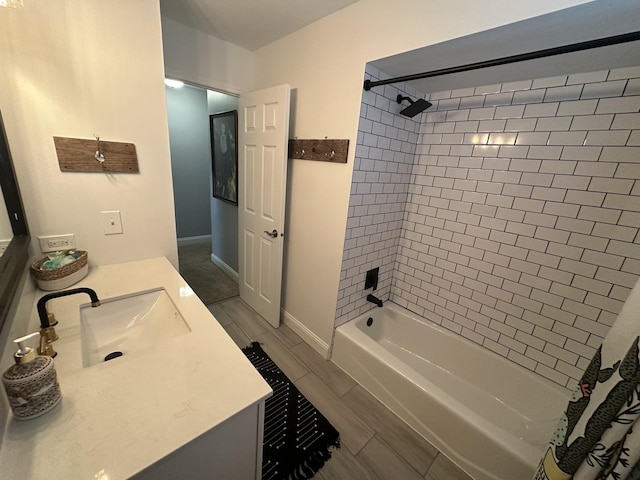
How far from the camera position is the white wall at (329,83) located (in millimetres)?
1141

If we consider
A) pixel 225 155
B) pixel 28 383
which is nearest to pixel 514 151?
pixel 28 383

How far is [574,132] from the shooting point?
1.36m

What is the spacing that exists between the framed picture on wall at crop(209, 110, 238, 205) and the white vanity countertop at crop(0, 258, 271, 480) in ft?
6.61

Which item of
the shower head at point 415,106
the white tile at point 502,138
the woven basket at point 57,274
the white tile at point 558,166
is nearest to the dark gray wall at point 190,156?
the woven basket at point 57,274

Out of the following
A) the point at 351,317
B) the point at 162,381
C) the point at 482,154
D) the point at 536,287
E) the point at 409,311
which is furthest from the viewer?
the point at 409,311

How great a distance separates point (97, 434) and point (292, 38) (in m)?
2.35

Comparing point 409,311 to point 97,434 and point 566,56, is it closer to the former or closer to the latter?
point 566,56

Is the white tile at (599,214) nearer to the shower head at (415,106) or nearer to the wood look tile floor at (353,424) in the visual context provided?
the shower head at (415,106)

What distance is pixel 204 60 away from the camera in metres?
1.98

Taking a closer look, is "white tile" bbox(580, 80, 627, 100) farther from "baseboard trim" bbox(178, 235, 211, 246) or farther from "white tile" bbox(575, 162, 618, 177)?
"baseboard trim" bbox(178, 235, 211, 246)

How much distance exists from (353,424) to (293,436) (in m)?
0.37

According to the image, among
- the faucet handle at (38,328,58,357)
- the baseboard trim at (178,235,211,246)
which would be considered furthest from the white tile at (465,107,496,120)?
the baseboard trim at (178,235,211,246)

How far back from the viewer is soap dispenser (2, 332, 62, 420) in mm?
559

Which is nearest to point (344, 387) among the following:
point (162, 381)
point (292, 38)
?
point (162, 381)
